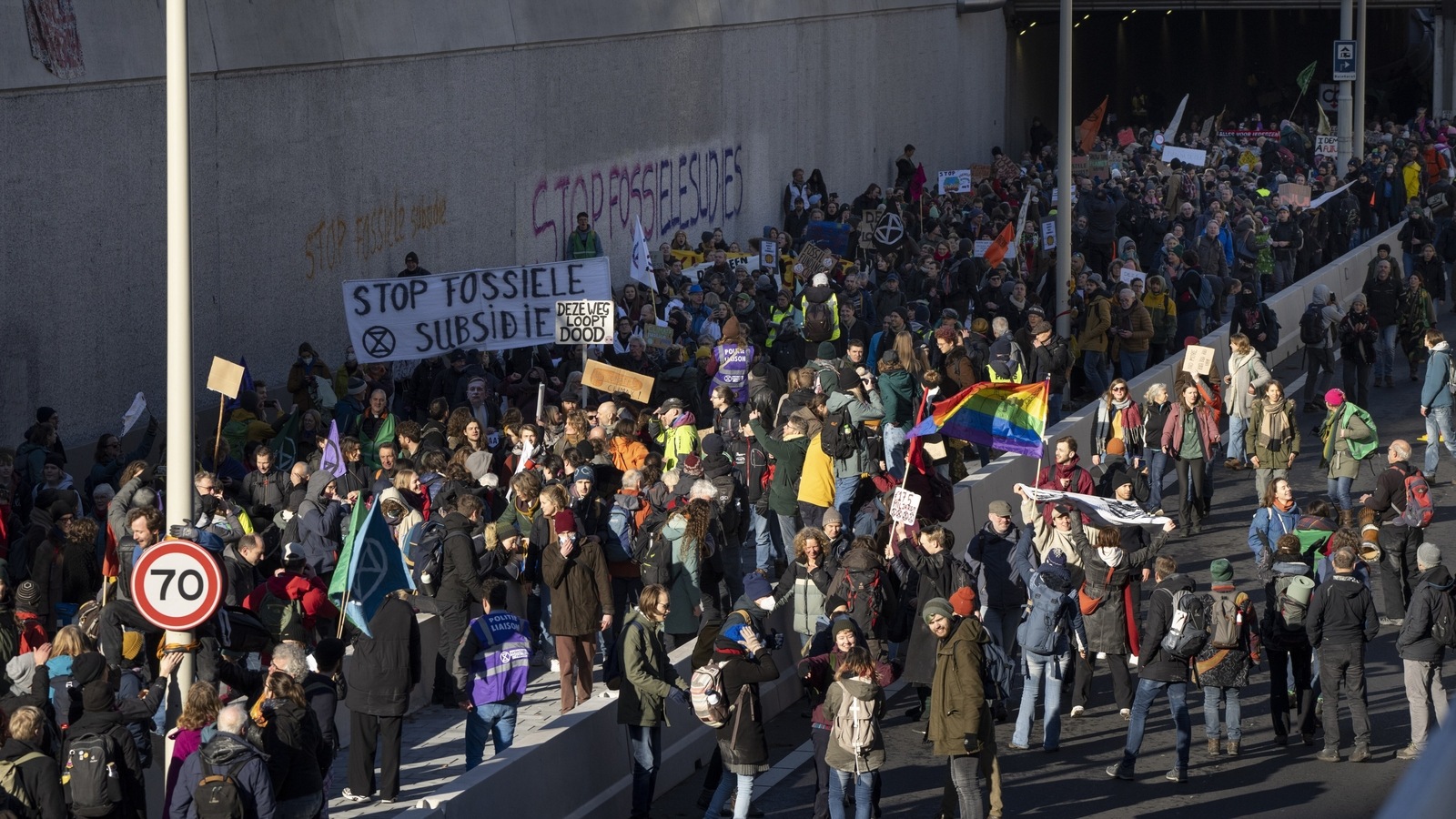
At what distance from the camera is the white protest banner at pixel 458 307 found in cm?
1739

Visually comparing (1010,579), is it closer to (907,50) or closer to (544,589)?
(544,589)

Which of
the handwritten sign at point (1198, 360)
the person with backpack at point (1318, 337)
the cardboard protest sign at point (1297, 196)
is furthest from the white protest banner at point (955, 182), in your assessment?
the handwritten sign at point (1198, 360)

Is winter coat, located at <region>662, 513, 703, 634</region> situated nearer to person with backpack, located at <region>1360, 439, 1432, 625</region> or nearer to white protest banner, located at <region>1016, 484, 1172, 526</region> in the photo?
white protest banner, located at <region>1016, 484, 1172, 526</region>

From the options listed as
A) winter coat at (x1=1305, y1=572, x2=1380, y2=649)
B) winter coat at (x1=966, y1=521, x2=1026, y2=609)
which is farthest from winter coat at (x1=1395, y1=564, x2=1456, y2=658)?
winter coat at (x1=966, y1=521, x2=1026, y2=609)

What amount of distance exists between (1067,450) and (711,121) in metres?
16.9

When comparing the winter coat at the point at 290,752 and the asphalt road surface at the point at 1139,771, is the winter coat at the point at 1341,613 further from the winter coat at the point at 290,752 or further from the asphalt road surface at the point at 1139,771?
the winter coat at the point at 290,752

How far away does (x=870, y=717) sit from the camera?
9.68 meters

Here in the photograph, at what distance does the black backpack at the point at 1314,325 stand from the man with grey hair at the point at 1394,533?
6.19 m

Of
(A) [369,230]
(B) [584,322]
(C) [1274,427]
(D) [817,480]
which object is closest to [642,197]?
(A) [369,230]

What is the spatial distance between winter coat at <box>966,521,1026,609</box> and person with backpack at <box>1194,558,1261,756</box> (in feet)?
4.31

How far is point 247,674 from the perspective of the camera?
382 inches

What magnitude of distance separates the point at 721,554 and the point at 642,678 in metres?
2.94

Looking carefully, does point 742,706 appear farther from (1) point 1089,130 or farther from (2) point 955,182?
(1) point 1089,130

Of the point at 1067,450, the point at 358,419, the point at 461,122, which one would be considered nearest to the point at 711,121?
the point at 461,122
